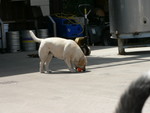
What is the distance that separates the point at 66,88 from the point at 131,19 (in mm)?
7296

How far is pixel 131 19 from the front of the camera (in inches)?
566

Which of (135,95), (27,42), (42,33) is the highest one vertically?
(135,95)

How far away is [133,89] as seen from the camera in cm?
86

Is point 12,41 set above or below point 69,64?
above

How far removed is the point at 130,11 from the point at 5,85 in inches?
279

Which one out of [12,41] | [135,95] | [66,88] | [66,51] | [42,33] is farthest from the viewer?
[42,33]

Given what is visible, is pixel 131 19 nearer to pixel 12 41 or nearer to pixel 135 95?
pixel 12 41

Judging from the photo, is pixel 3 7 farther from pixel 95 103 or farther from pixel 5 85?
pixel 95 103

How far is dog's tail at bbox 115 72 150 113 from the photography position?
0.85m

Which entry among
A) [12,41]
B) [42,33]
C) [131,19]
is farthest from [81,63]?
[42,33]

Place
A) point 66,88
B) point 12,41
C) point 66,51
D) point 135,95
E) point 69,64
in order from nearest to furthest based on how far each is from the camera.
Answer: point 135,95 → point 66,88 → point 66,51 → point 69,64 → point 12,41

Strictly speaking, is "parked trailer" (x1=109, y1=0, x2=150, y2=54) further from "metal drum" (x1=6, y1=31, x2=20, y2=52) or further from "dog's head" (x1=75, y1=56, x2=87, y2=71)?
"metal drum" (x1=6, y1=31, x2=20, y2=52)

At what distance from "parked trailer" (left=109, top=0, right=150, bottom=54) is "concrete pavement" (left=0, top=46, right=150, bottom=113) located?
8.90ft

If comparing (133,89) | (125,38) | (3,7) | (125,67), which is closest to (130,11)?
(125,38)
